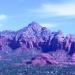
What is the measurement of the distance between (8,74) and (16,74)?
3.64 m

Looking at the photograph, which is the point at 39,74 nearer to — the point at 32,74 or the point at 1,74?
the point at 32,74

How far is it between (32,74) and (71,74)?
1293cm

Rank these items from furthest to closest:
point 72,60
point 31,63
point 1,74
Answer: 1. point 72,60
2. point 31,63
3. point 1,74

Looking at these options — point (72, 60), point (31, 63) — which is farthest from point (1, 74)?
point (72, 60)

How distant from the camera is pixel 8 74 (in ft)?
378

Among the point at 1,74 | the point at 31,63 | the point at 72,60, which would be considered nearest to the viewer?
the point at 1,74

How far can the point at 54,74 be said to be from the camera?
400 feet

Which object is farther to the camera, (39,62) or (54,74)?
(39,62)

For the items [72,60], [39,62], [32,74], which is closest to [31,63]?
[39,62]

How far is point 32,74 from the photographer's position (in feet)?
398

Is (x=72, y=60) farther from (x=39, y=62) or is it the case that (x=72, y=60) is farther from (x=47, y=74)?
(x=47, y=74)

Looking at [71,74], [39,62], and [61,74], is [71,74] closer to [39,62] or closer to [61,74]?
[61,74]

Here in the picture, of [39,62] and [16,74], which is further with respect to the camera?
[39,62]

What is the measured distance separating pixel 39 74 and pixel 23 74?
542 centimetres
